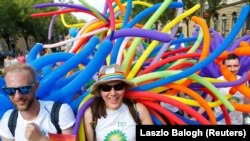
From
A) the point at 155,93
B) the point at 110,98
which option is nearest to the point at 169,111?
the point at 155,93

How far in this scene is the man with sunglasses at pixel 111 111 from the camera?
2.36 meters

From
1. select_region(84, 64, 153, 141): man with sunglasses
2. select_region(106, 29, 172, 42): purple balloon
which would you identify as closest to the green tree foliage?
select_region(106, 29, 172, 42): purple balloon

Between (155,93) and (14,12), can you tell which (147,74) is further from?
(14,12)

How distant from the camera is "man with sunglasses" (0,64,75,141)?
207 centimetres

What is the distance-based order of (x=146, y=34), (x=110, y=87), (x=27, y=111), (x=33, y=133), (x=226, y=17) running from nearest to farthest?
(x=33, y=133) → (x=27, y=111) → (x=110, y=87) → (x=146, y=34) → (x=226, y=17)

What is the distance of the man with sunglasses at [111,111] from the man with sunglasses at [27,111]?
194 millimetres

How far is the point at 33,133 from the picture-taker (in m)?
2.05

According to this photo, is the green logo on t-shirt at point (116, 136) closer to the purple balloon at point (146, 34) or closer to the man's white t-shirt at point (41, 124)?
the man's white t-shirt at point (41, 124)

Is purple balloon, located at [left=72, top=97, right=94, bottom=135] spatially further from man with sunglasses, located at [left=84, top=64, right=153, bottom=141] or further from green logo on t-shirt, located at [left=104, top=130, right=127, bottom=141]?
green logo on t-shirt, located at [left=104, top=130, right=127, bottom=141]

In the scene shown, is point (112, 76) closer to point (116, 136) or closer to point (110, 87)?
point (110, 87)

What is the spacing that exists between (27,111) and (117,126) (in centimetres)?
58

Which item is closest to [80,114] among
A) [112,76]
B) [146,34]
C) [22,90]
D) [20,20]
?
[112,76]

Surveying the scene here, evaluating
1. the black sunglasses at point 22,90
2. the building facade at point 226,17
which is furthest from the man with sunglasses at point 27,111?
the building facade at point 226,17

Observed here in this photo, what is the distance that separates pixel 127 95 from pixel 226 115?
85 cm
